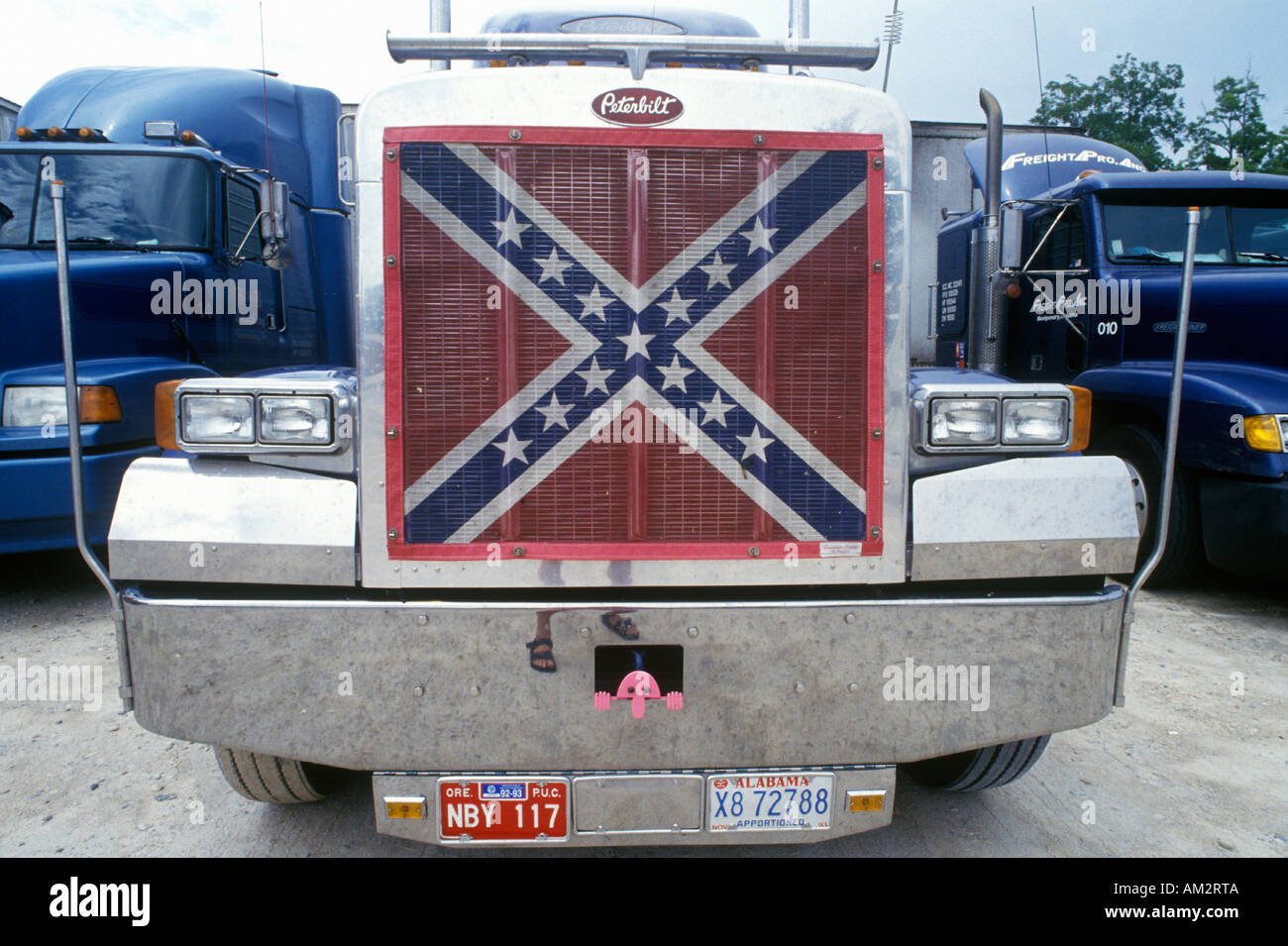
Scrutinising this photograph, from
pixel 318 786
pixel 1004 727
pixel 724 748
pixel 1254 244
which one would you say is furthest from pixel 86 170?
pixel 1254 244

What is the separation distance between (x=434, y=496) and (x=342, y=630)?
0.40 m

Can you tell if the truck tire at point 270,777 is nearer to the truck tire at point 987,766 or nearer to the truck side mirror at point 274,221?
the truck tire at point 987,766

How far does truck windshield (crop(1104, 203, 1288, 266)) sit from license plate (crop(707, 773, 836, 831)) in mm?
5104

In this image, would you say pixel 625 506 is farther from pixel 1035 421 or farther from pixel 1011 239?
pixel 1011 239

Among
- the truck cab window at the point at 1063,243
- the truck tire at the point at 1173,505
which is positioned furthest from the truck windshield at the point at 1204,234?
the truck tire at the point at 1173,505

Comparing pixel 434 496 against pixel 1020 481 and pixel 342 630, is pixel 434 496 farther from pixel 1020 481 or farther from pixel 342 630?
pixel 1020 481

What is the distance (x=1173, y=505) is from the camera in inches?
213

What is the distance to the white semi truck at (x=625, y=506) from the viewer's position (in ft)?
6.92

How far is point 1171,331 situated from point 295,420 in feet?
18.1

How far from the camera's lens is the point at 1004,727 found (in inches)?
87.0

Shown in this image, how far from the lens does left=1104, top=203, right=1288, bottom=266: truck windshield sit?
18.8 ft

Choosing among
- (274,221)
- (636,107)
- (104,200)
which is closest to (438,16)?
(636,107)
